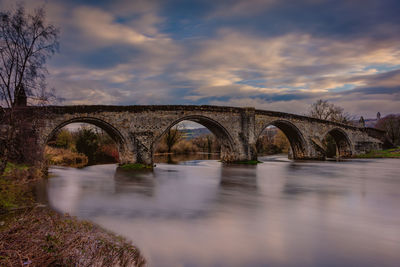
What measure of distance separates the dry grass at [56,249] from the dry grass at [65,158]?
22.2 m

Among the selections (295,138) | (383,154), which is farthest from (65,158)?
(383,154)

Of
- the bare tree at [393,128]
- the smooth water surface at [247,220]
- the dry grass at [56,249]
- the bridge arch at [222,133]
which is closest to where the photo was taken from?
the dry grass at [56,249]

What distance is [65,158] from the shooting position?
90.1ft

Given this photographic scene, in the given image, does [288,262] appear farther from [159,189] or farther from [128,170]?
[128,170]

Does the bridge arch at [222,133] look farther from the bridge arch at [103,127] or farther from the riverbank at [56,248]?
the riverbank at [56,248]

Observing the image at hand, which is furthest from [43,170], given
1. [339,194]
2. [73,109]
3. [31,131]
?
[339,194]

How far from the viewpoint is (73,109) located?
17.7 metres

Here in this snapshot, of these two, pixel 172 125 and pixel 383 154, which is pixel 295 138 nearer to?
pixel 383 154

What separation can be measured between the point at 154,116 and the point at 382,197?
48.5 ft

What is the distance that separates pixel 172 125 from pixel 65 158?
13.2m

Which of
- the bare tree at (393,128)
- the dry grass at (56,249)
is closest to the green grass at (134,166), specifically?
the dry grass at (56,249)

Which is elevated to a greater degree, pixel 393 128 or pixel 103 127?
pixel 393 128

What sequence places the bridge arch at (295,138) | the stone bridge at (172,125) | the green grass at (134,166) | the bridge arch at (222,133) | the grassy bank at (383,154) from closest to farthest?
the stone bridge at (172,125), the green grass at (134,166), the bridge arch at (222,133), the bridge arch at (295,138), the grassy bank at (383,154)

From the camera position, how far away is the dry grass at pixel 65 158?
83.9 feet
